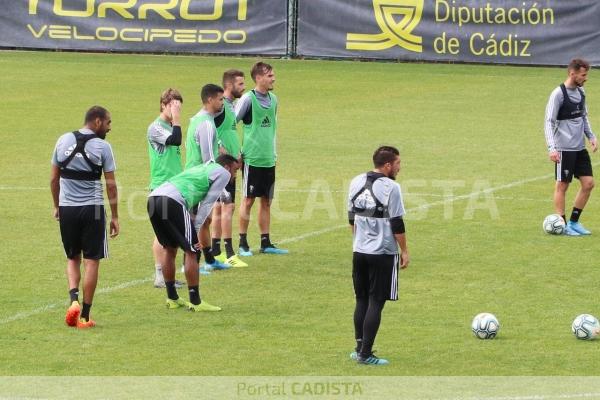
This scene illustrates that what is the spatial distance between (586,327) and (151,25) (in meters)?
27.5

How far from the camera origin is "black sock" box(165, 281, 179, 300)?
13462mm

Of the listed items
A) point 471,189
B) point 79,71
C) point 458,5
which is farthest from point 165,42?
point 471,189

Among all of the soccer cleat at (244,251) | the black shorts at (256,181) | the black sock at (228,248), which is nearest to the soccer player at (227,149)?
the black sock at (228,248)

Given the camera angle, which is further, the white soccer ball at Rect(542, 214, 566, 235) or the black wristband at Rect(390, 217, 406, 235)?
the white soccer ball at Rect(542, 214, 566, 235)

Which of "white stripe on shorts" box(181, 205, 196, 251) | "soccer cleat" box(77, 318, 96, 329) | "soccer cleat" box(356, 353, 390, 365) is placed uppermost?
"white stripe on shorts" box(181, 205, 196, 251)

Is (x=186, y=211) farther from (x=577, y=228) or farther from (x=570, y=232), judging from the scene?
(x=577, y=228)

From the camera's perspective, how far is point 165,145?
14.5 meters

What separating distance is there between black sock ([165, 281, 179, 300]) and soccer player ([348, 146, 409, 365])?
2726mm

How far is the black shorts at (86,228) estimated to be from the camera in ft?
41.8

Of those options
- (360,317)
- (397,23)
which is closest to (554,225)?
(360,317)

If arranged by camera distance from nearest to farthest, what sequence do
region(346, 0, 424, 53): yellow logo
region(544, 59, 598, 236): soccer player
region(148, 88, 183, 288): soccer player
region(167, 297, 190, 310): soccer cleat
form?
region(167, 297, 190, 310): soccer cleat
region(148, 88, 183, 288): soccer player
region(544, 59, 598, 236): soccer player
region(346, 0, 424, 53): yellow logo

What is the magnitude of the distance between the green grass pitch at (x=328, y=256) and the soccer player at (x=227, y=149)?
15.6 inches

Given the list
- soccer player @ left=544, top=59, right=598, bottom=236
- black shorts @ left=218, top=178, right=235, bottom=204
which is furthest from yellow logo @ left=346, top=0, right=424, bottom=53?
black shorts @ left=218, top=178, right=235, bottom=204

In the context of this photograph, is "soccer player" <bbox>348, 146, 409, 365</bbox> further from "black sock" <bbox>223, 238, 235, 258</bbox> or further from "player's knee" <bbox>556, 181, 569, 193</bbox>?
"player's knee" <bbox>556, 181, 569, 193</bbox>
